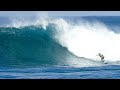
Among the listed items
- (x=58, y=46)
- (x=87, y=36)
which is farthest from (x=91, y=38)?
(x=58, y=46)

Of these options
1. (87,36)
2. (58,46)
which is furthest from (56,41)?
(87,36)

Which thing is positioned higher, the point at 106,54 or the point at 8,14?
the point at 8,14

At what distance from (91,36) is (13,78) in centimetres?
83

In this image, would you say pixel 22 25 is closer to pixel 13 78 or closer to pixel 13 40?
pixel 13 40

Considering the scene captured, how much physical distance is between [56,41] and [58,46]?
5 centimetres

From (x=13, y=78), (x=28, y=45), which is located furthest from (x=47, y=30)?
(x=13, y=78)

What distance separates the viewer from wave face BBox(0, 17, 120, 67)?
4648mm

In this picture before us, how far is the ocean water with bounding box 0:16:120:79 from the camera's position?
4625 millimetres

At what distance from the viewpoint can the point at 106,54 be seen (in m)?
4.66

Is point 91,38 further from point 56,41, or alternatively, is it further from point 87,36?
point 56,41

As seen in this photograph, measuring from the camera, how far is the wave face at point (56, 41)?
465 centimetres

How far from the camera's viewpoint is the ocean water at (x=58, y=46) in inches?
182

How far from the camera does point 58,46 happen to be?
471cm
